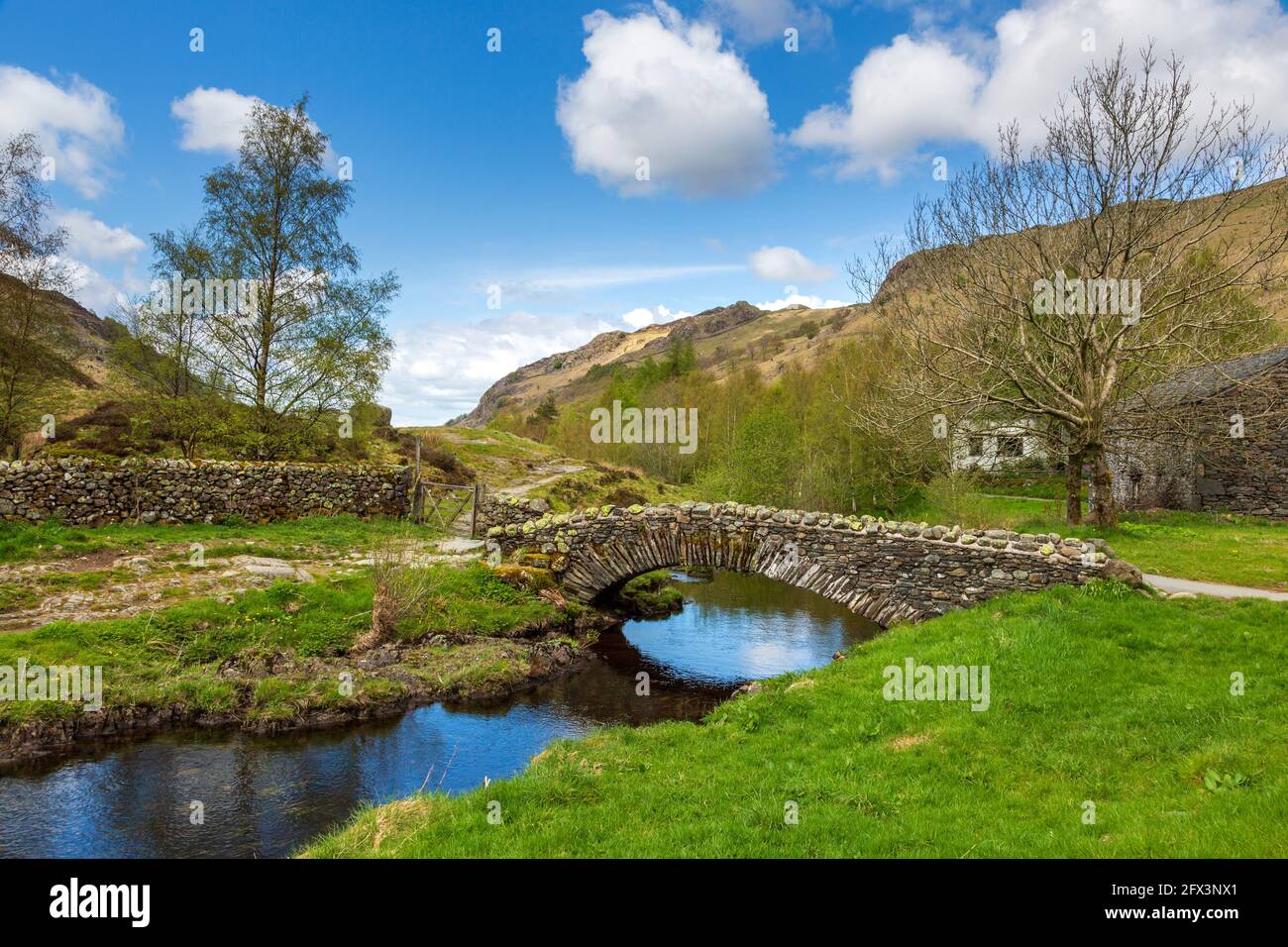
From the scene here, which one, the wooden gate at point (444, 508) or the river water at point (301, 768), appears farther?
the wooden gate at point (444, 508)

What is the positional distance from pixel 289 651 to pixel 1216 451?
1234 inches

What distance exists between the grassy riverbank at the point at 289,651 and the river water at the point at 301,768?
0.75 m

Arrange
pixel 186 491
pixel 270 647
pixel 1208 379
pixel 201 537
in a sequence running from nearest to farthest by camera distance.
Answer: pixel 270 647 → pixel 201 537 → pixel 186 491 → pixel 1208 379

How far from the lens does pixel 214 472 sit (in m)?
21.9

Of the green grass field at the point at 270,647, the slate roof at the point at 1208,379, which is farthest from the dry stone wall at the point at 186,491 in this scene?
the slate roof at the point at 1208,379

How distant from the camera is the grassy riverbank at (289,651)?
12234 millimetres

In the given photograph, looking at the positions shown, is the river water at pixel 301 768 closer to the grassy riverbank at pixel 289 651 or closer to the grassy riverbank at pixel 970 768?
the grassy riverbank at pixel 289 651

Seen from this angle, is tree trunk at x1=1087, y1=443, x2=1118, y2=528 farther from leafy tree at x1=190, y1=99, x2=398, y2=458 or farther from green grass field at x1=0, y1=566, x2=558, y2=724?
leafy tree at x1=190, y1=99, x2=398, y2=458

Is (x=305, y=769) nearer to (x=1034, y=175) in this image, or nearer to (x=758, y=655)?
(x=758, y=655)

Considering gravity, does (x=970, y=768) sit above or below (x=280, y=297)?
below

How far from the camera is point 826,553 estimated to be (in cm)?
1572

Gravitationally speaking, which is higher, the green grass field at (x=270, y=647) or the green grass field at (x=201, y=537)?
the green grass field at (x=201, y=537)

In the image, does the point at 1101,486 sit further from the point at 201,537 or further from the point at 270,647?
the point at 201,537

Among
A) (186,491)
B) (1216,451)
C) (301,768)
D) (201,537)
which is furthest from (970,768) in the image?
(1216,451)
